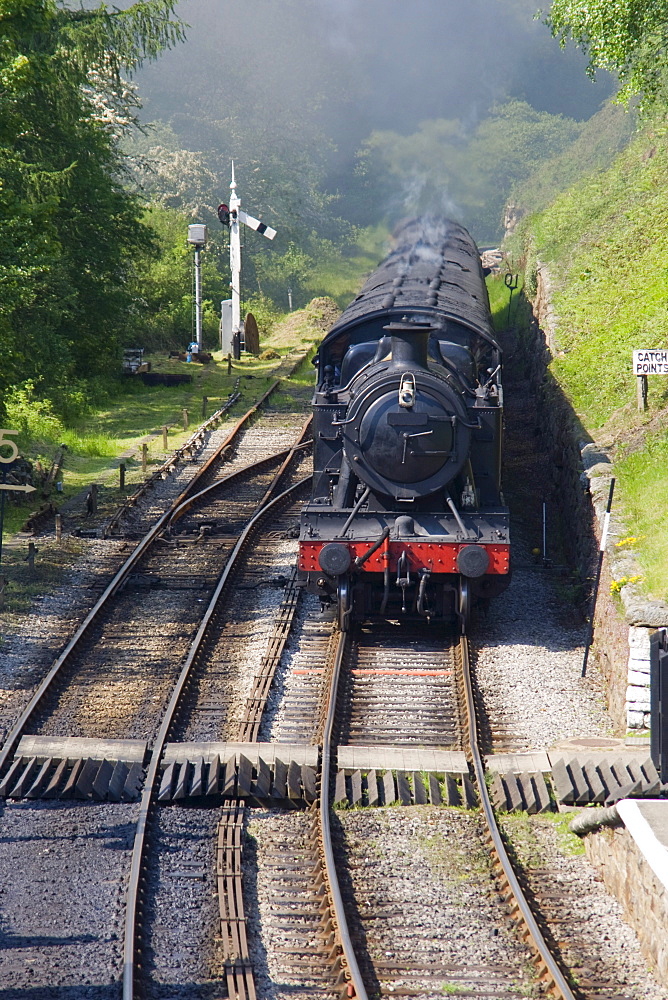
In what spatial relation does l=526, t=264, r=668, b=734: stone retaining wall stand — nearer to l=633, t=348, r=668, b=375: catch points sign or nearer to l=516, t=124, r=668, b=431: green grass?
l=516, t=124, r=668, b=431: green grass

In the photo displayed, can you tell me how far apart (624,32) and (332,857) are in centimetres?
1457

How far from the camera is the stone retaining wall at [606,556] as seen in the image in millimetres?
8727

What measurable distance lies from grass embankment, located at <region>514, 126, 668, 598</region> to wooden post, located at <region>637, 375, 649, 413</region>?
6.1 inches

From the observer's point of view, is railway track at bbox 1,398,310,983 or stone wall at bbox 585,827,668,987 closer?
stone wall at bbox 585,827,668,987

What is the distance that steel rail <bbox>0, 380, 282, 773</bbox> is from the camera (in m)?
8.73

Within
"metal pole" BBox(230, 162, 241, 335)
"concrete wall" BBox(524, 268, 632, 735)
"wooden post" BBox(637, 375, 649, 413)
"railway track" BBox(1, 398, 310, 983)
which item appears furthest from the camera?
"metal pole" BBox(230, 162, 241, 335)

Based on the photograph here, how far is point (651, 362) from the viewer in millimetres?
12609

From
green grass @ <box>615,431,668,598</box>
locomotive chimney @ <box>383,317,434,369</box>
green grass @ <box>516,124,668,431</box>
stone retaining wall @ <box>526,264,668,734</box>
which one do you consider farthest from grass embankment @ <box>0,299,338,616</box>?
green grass @ <box>516,124,668,431</box>

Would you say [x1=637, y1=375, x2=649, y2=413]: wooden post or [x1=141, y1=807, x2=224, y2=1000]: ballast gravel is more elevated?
[x1=637, y1=375, x2=649, y2=413]: wooden post

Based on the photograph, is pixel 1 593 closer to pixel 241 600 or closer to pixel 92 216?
pixel 241 600

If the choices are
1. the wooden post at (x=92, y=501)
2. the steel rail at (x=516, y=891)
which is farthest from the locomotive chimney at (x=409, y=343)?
the wooden post at (x=92, y=501)

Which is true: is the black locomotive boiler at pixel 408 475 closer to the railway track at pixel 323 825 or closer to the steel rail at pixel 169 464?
the railway track at pixel 323 825

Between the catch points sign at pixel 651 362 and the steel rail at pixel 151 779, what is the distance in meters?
6.09

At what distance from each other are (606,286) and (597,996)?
19.0m
